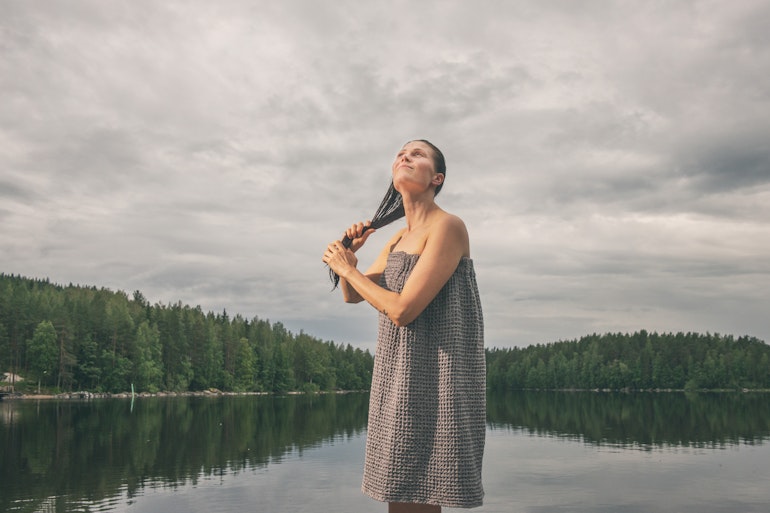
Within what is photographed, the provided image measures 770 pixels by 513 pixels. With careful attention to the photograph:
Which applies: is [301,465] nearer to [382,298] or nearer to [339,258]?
[339,258]

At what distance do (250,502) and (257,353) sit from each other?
445ft

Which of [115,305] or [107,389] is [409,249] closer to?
[107,389]

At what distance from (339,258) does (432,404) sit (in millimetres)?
954

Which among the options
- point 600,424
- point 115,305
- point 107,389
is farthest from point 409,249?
point 115,305

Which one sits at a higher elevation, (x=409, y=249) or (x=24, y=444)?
(x=409, y=249)

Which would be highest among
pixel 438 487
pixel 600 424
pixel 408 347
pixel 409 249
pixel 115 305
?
pixel 115 305

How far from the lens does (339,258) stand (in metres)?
3.95

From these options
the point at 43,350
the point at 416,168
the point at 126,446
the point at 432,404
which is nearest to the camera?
the point at 432,404

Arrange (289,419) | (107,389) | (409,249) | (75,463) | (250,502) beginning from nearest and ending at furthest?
(409,249) < (250,502) < (75,463) < (289,419) < (107,389)

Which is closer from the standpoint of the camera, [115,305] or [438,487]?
[438,487]

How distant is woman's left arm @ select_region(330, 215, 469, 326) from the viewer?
3.62 meters

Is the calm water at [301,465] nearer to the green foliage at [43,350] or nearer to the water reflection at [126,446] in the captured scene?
the water reflection at [126,446]

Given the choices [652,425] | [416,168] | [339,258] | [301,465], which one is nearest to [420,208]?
[416,168]

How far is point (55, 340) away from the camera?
365 feet
